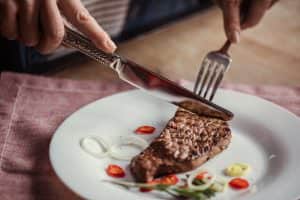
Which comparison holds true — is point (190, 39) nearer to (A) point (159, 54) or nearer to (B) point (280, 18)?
(A) point (159, 54)

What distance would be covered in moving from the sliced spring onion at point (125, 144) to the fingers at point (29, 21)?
0.77 ft

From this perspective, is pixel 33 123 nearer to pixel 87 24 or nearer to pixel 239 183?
pixel 87 24

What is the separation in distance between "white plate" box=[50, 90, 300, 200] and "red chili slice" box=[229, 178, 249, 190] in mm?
14

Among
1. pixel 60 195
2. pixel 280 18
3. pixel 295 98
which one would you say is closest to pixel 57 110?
pixel 60 195

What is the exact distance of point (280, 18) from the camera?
185 centimetres

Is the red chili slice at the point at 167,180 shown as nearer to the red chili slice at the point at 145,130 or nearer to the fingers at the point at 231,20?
the red chili slice at the point at 145,130

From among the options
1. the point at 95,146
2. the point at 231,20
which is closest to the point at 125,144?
the point at 95,146

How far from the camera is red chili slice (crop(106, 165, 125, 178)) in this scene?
1047 millimetres

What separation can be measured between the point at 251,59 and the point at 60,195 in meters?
0.74

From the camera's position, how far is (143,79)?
1.10 m

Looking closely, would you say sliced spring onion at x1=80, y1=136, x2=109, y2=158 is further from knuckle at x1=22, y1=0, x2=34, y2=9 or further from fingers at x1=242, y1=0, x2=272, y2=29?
fingers at x1=242, y1=0, x2=272, y2=29

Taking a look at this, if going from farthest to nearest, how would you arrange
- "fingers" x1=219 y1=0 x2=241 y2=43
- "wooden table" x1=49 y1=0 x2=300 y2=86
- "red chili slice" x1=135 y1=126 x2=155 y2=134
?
"wooden table" x1=49 y1=0 x2=300 y2=86 < "fingers" x1=219 y1=0 x2=241 y2=43 < "red chili slice" x1=135 y1=126 x2=155 y2=134

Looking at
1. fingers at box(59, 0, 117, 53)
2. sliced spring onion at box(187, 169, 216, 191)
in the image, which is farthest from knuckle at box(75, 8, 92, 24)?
sliced spring onion at box(187, 169, 216, 191)

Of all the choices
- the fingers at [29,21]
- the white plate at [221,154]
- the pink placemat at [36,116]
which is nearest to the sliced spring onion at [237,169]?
the white plate at [221,154]
